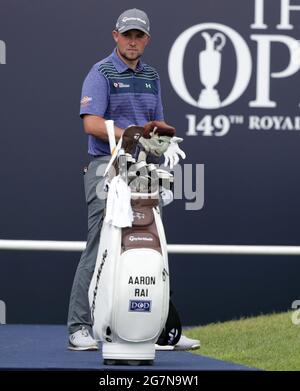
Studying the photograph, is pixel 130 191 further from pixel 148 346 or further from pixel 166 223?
pixel 166 223

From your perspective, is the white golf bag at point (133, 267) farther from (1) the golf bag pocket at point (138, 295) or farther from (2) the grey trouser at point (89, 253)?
(2) the grey trouser at point (89, 253)

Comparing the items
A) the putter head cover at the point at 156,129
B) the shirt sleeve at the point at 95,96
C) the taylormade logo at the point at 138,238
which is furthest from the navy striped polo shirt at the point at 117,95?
the taylormade logo at the point at 138,238

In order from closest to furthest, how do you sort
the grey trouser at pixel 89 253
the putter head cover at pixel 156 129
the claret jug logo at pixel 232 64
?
the putter head cover at pixel 156 129 → the grey trouser at pixel 89 253 → the claret jug logo at pixel 232 64

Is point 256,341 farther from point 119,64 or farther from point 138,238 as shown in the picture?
point 119,64

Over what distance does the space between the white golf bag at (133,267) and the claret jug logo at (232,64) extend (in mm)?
1855

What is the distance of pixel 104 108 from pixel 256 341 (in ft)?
4.50

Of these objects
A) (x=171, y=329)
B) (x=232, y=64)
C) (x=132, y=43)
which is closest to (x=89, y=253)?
(x=171, y=329)

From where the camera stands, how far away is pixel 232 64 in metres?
7.77

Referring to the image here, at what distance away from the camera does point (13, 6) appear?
25.3 feet

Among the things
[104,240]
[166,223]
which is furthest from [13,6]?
[104,240]

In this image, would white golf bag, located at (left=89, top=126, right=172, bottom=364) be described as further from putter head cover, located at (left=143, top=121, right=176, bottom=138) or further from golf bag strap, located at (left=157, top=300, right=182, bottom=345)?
golf bag strap, located at (left=157, top=300, right=182, bottom=345)

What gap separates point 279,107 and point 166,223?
0.84 m

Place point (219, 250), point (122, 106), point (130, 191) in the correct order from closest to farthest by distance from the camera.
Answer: point (130, 191), point (122, 106), point (219, 250)

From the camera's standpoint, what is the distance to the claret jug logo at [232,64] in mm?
7758
